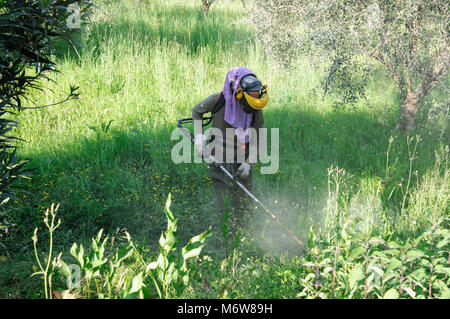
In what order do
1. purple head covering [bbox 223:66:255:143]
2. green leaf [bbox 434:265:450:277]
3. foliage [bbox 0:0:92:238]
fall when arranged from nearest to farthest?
green leaf [bbox 434:265:450:277]
foliage [bbox 0:0:92:238]
purple head covering [bbox 223:66:255:143]

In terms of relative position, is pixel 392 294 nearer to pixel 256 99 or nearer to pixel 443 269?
pixel 443 269

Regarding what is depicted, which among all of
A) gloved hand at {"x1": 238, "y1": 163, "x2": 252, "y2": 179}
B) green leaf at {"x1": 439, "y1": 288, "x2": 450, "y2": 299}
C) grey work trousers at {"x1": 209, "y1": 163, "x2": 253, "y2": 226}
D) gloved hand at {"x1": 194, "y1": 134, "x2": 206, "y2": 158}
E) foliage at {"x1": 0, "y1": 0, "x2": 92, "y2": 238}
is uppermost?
foliage at {"x1": 0, "y1": 0, "x2": 92, "y2": 238}

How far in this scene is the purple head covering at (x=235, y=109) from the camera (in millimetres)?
3851

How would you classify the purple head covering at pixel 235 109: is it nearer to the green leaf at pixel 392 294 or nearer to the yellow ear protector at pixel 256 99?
the yellow ear protector at pixel 256 99

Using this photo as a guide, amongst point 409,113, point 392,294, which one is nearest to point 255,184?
point 409,113

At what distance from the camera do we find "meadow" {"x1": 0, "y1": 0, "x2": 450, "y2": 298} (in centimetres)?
280

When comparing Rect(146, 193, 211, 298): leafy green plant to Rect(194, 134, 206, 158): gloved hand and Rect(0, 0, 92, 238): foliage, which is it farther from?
Rect(194, 134, 206, 158): gloved hand

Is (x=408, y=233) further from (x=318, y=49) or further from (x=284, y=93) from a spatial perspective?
(x=284, y=93)

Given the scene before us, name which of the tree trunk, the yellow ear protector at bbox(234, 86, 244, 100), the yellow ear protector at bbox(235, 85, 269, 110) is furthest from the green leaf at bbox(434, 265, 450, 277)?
the tree trunk

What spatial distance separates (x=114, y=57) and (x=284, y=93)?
3368mm

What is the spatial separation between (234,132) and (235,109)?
0.26m

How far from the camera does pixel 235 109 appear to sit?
3.92 metres

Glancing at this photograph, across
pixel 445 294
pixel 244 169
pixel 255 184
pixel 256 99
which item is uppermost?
pixel 256 99
